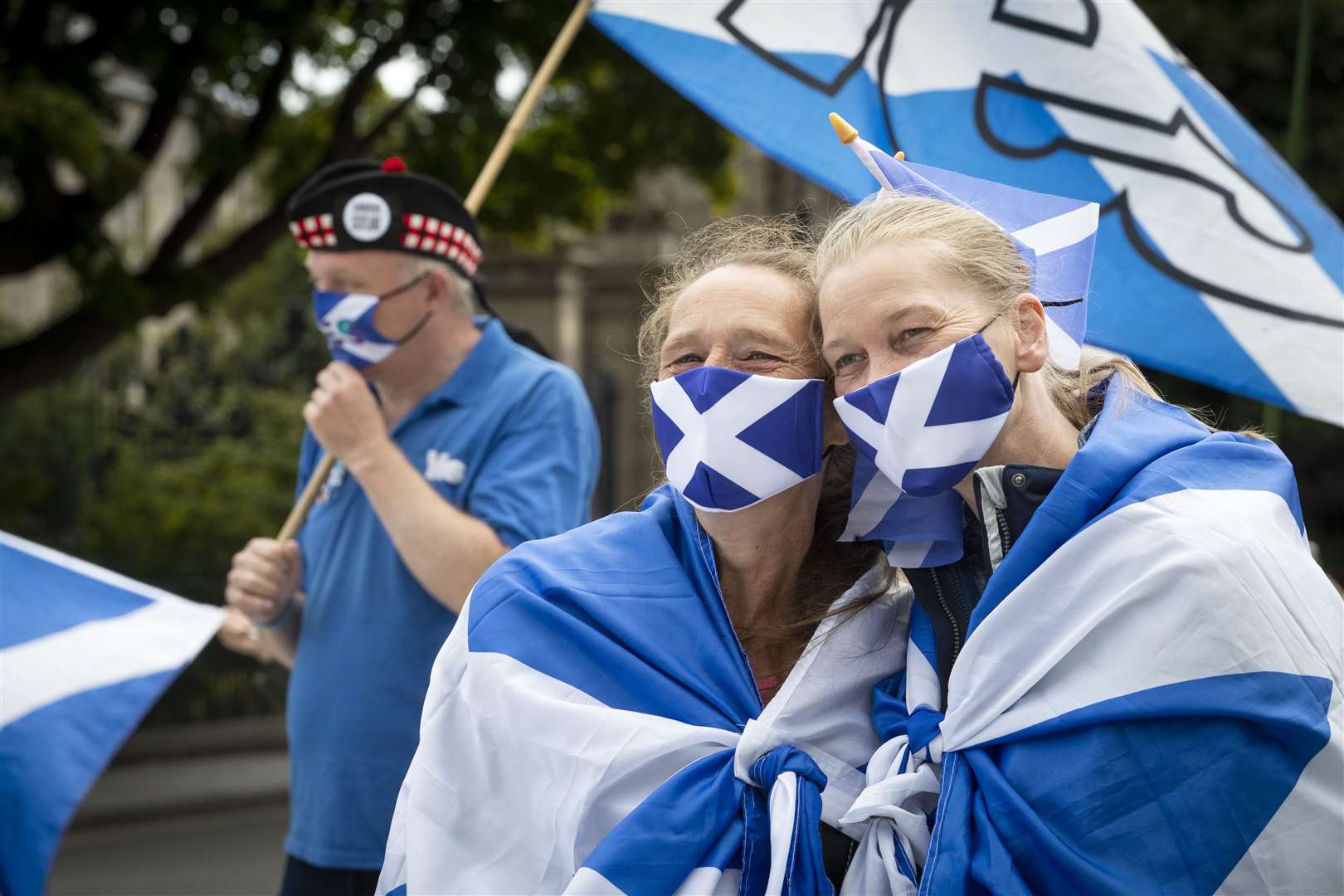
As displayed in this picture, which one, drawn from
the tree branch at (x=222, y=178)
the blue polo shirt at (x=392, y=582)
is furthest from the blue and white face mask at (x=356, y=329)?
the tree branch at (x=222, y=178)

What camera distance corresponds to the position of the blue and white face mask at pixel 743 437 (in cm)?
228

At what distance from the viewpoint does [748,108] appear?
385 centimetres

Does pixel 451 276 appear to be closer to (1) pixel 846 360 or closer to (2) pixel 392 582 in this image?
(2) pixel 392 582

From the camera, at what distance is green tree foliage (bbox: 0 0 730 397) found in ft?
29.6

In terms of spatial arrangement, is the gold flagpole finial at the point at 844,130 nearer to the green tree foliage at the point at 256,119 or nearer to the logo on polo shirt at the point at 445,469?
the logo on polo shirt at the point at 445,469

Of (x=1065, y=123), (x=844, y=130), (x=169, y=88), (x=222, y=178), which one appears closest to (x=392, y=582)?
(x=844, y=130)

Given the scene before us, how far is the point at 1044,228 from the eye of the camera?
2373 mm

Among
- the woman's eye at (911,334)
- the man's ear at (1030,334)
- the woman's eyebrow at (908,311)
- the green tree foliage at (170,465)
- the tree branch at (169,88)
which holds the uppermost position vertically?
the tree branch at (169,88)

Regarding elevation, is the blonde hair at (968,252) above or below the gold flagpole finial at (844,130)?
below

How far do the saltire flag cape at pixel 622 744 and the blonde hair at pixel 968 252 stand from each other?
44 centimetres

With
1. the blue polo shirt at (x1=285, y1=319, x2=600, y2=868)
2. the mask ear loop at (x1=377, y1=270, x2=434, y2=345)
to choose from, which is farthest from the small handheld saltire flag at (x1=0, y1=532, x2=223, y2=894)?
the mask ear loop at (x1=377, y1=270, x2=434, y2=345)

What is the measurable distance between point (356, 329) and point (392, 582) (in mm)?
617

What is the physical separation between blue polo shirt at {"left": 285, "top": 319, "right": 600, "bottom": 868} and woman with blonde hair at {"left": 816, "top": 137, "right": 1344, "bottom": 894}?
4.11 feet

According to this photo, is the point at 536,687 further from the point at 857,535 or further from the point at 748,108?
the point at 748,108
